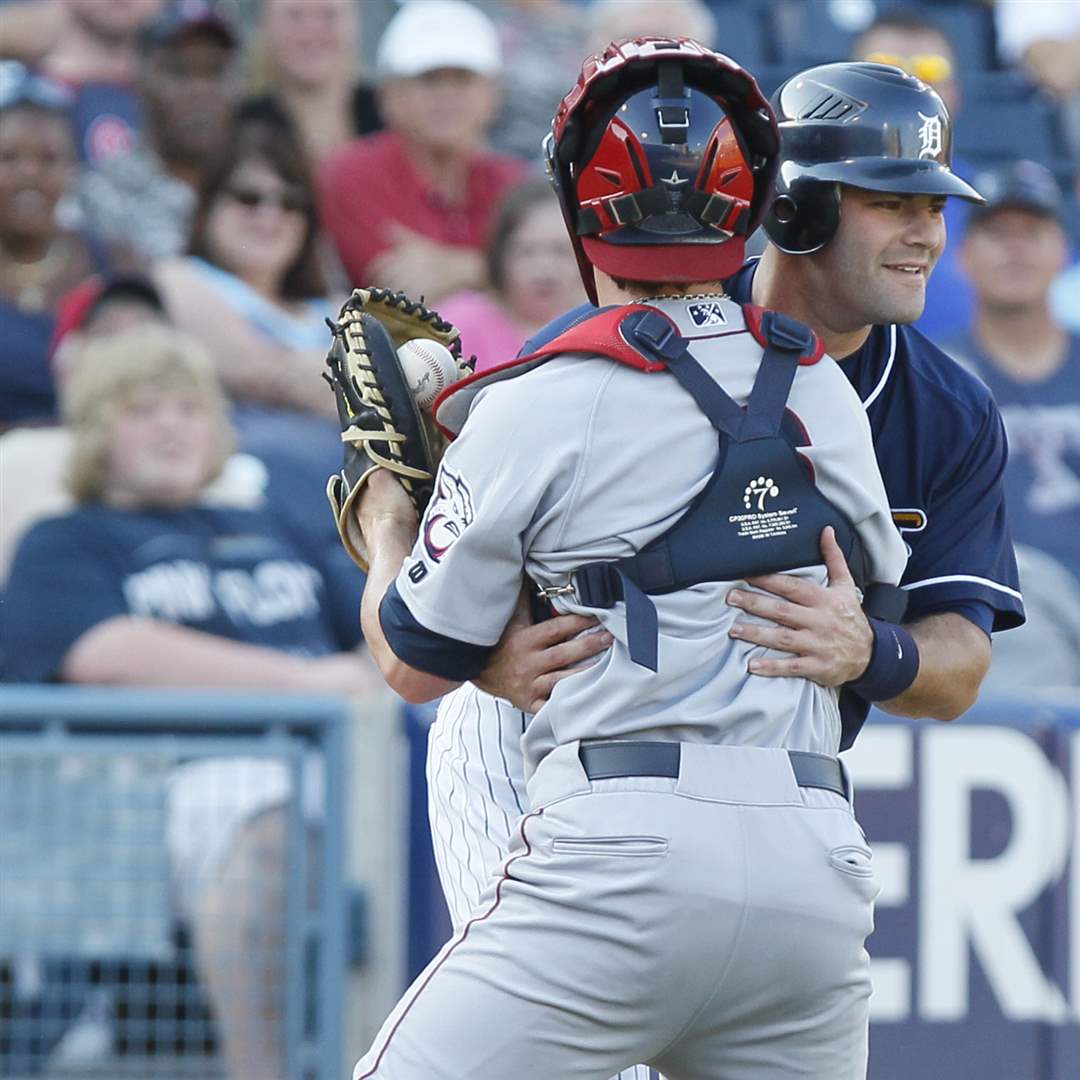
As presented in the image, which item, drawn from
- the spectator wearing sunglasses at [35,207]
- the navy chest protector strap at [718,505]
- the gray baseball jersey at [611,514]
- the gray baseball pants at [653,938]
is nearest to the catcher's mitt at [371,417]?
the gray baseball jersey at [611,514]

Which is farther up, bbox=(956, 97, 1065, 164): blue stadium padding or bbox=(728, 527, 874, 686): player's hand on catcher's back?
bbox=(956, 97, 1065, 164): blue stadium padding

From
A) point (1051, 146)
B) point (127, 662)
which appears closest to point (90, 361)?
point (127, 662)

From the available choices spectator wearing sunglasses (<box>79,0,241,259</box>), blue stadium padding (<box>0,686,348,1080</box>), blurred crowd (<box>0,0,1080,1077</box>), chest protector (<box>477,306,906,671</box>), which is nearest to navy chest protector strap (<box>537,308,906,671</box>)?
chest protector (<box>477,306,906,671</box>)

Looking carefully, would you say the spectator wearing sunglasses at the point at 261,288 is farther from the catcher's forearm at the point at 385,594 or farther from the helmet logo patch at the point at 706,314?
the helmet logo patch at the point at 706,314

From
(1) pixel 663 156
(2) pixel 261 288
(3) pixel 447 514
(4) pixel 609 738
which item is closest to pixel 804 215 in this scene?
(1) pixel 663 156

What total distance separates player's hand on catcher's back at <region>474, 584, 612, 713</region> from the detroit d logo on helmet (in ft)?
0.53

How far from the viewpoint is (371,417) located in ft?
9.25

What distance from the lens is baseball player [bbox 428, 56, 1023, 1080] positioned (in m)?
2.75

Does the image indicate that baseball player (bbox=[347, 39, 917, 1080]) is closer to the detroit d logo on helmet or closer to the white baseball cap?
the detroit d logo on helmet

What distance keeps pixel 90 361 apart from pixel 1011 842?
278cm

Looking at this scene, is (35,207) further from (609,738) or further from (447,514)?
(609,738)

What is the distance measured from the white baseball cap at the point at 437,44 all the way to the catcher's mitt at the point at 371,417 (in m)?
4.74

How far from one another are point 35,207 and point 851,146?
4364 mm

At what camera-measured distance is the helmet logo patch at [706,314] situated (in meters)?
2.43
